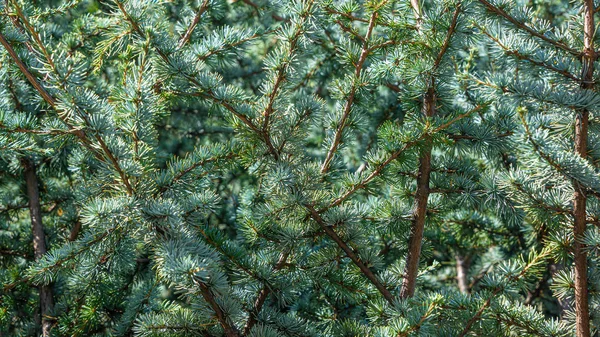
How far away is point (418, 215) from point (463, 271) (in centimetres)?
113

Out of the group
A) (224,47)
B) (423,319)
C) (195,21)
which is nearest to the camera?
(423,319)

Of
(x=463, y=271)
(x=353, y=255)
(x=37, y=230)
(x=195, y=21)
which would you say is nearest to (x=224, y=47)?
(x=195, y=21)

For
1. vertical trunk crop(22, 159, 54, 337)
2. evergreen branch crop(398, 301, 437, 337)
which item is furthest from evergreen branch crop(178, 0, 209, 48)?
evergreen branch crop(398, 301, 437, 337)

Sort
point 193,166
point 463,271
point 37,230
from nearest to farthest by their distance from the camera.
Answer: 1. point 193,166
2. point 37,230
3. point 463,271

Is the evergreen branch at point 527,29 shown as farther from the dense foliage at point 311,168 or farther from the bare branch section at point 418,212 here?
the bare branch section at point 418,212

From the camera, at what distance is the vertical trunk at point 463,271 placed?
7.53 feet

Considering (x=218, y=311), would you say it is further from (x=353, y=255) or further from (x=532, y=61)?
(x=532, y=61)

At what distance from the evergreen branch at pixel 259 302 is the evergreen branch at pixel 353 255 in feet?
0.28

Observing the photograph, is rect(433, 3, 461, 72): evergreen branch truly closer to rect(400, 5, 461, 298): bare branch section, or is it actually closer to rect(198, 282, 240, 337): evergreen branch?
rect(400, 5, 461, 298): bare branch section

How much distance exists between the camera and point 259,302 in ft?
4.06

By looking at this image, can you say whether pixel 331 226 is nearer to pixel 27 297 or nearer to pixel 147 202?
pixel 147 202

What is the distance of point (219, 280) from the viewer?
100 cm

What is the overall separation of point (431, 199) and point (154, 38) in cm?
65

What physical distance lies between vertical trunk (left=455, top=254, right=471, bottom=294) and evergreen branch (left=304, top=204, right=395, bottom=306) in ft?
3.62
